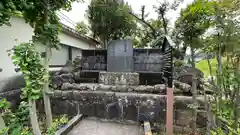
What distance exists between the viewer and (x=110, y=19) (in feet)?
23.6

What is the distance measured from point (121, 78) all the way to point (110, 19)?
475 cm

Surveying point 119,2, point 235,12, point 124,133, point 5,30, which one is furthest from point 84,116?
point 119,2

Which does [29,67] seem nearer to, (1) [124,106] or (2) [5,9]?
(2) [5,9]

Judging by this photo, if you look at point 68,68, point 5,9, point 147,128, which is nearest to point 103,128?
point 147,128

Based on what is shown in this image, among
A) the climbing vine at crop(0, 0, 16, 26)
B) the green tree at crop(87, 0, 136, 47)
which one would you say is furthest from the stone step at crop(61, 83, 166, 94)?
the green tree at crop(87, 0, 136, 47)

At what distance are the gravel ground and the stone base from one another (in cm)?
110

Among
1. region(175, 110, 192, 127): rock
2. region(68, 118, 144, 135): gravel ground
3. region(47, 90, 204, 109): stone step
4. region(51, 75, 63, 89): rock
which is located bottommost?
region(68, 118, 144, 135): gravel ground

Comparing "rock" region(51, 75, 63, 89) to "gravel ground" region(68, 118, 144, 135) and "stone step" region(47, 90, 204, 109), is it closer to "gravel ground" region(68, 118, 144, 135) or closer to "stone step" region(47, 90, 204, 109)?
"stone step" region(47, 90, 204, 109)

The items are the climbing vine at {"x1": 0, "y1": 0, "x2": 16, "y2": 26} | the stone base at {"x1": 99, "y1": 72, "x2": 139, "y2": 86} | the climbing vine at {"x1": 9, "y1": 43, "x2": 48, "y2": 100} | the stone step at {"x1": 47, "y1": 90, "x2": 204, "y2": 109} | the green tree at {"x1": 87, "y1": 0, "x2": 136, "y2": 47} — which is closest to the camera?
the climbing vine at {"x1": 0, "y1": 0, "x2": 16, "y2": 26}

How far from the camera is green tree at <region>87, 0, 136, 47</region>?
22.6ft

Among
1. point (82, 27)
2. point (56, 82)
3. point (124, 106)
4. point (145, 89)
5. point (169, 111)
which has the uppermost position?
point (82, 27)

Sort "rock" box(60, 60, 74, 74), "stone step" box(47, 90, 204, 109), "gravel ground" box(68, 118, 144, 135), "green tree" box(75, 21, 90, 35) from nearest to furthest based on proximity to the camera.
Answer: "gravel ground" box(68, 118, 144, 135), "stone step" box(47, 90, 204, 109), "rock" box(60, 60, 74, 74), "green tree" box(75, 21, 90, 35)

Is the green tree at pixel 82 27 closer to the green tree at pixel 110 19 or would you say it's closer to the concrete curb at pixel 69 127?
the green tree at pixel 110 19

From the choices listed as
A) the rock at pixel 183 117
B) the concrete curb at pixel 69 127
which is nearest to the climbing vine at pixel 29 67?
the concrete curb at pixel 69 127
